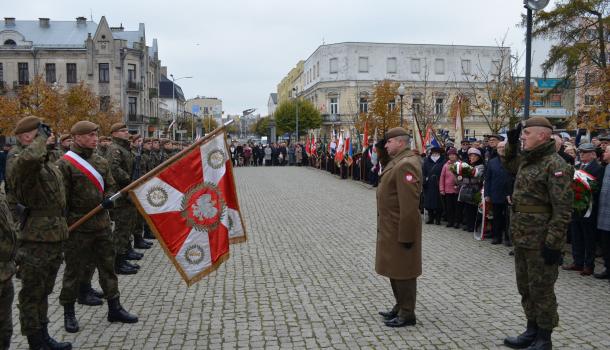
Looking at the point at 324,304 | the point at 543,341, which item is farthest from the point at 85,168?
the point at 543,341

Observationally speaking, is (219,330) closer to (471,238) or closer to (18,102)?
(471,238)

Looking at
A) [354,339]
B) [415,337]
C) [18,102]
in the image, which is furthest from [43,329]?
[18,102]

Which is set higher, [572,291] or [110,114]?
[110,114]

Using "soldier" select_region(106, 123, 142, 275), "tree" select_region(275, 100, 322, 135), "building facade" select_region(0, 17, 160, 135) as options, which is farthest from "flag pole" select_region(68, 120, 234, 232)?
"tree" select_region(275, 100, 322, 135)

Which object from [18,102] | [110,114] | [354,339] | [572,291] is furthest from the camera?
[110,114]

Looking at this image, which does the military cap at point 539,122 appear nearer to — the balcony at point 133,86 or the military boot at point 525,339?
the military boot at point 525,339

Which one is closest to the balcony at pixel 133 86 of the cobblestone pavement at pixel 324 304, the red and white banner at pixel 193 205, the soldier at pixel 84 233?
the cobblestone pavement at pixel 324 304

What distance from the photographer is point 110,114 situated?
153 feet

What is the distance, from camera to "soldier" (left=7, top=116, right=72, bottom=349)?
4.93 meters

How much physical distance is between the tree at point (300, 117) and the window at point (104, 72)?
20.2m

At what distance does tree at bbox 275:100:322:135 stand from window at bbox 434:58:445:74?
51.0 feet

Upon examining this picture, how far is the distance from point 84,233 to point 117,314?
3.18 ft

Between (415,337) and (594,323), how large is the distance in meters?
2.07

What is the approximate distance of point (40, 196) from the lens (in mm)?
5055
